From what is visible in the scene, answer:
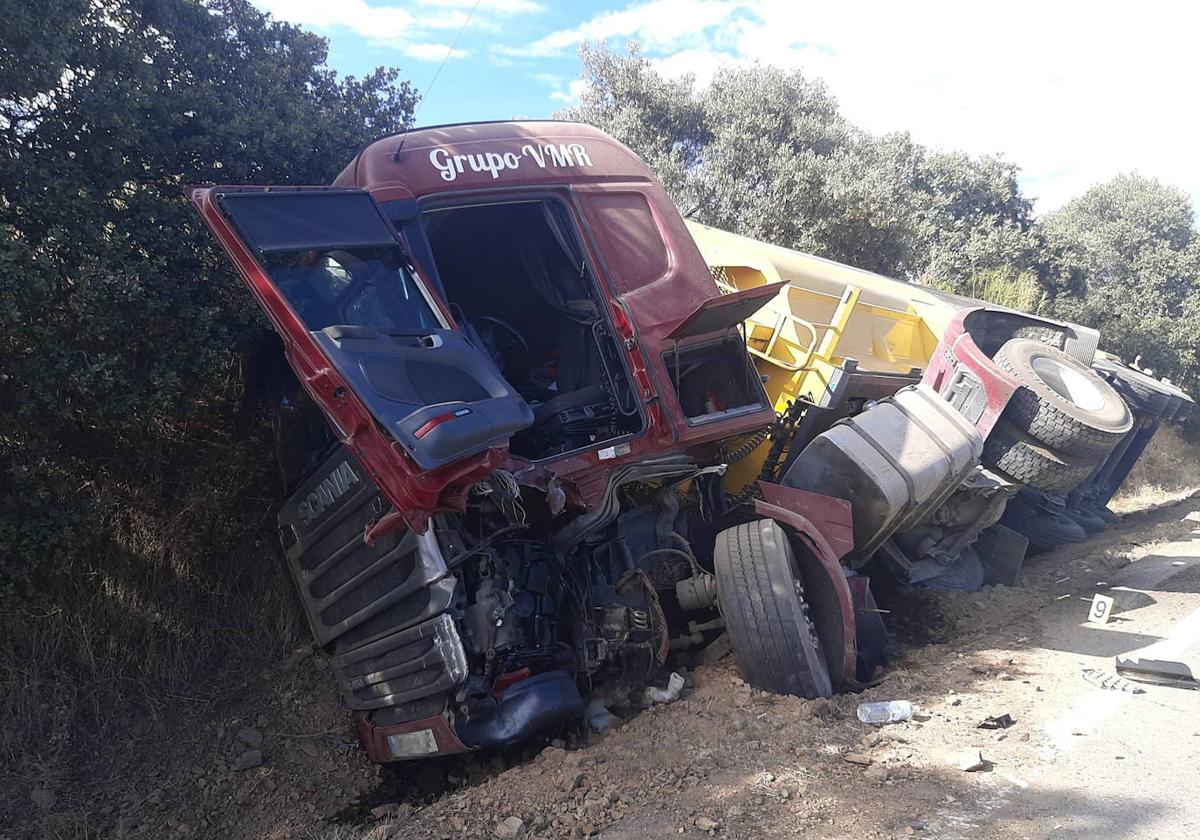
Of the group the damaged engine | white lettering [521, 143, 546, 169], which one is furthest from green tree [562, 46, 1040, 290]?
the damaged engine

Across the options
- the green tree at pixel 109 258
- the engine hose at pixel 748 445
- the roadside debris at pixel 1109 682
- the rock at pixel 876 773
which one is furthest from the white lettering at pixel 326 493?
the roadside debris at pixel 1109 682

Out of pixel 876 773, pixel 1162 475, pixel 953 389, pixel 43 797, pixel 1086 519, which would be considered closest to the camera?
pixel 876 773

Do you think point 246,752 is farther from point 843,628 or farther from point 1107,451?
point 1107,451

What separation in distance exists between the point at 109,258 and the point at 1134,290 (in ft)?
63.2

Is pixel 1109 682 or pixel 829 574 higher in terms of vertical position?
pixel 829 574

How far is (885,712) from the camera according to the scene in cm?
385

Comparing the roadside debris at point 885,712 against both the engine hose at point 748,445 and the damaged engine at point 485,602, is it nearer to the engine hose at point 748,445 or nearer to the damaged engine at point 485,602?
the damaged engine at point 485,602

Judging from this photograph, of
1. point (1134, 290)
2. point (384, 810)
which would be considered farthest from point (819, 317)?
point (1134, 290)

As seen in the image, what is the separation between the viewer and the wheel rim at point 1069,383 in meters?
5.74

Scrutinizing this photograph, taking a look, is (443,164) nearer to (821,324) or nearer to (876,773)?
(821,324)

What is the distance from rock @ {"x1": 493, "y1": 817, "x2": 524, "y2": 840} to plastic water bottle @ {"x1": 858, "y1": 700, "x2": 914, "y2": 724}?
64.0 inches

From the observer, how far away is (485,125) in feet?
15.6

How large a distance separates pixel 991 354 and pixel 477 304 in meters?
3.70

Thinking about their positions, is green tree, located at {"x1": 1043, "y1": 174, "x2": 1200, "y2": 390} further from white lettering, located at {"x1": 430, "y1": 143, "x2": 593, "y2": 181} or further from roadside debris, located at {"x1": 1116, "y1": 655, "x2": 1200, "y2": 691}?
white lettering, located at {"x1": 430, "y1": 143, "x2": 593, "y2": 181}
